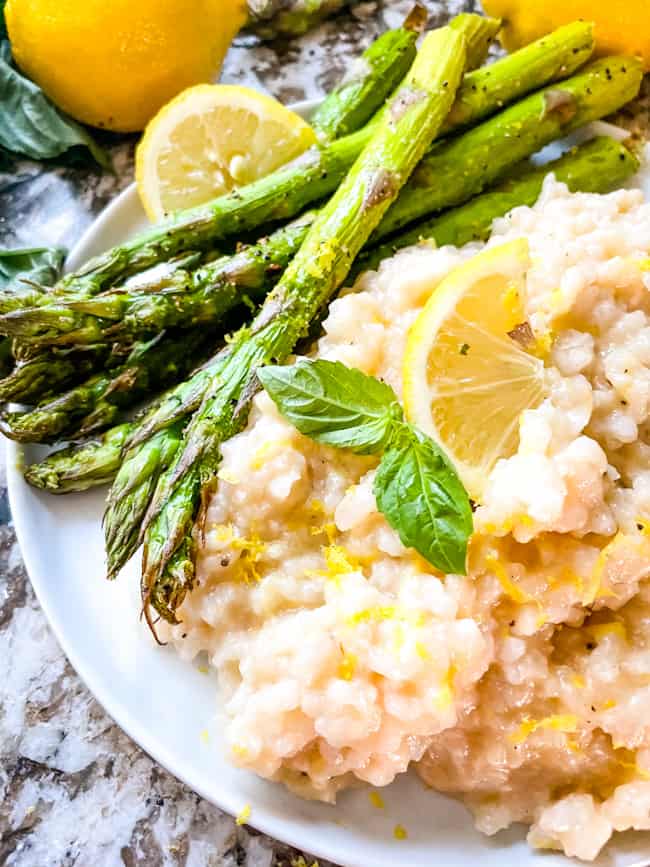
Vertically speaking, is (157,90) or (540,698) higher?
(157,90)

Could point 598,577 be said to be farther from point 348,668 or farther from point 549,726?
point 348,668

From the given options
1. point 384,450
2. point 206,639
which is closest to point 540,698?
point 384,450

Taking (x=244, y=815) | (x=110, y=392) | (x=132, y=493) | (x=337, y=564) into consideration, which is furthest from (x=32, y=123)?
(x=244, y=815)

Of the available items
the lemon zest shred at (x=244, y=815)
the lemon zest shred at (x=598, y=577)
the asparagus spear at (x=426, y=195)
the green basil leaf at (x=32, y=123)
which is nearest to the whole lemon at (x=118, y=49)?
the green basil leaf at (x=32, y=123)

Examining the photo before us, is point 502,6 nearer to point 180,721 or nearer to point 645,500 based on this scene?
point 645,500

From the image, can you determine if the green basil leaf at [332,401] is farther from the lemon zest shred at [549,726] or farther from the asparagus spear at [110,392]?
the lemon zest shred at [549,726]

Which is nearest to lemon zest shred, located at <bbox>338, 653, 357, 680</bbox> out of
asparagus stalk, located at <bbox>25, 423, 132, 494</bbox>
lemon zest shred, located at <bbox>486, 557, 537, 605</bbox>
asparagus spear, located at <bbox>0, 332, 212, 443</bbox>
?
lemon zest shred, located at <bbox>486, 557, 537, 605</bbox>
